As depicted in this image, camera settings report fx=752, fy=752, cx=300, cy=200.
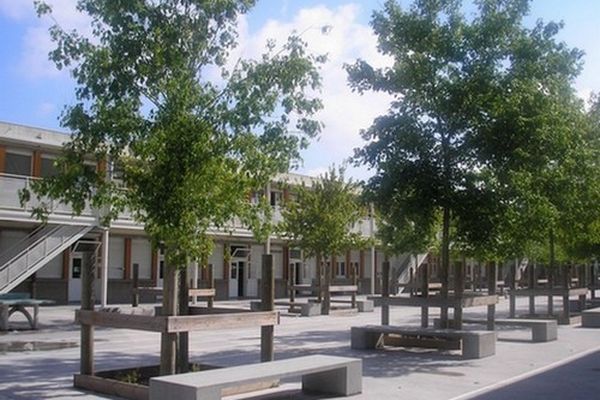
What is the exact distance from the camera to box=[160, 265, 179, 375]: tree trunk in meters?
9.90

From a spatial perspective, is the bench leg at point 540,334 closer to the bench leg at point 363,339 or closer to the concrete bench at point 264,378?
the bench leg at point 363,339

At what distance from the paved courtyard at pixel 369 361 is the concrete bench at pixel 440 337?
0.29 meters

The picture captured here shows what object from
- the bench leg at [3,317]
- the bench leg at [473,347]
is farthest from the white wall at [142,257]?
the bench leg at [473,347]

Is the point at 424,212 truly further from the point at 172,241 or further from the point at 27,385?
the point at 27,385

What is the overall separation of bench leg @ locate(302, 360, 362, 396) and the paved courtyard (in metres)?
0.18

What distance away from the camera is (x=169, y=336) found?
9852 millimetres

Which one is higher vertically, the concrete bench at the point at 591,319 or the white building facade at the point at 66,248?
the white building facade at the point at 66,248

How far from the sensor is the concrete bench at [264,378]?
8188 mm

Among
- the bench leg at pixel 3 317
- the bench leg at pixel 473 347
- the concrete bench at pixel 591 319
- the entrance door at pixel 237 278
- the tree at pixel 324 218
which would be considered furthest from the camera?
the entrance door at pixel 237 278

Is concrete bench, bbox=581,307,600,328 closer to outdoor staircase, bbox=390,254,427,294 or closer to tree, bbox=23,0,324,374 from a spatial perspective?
tree, bbox=23,0,324,374

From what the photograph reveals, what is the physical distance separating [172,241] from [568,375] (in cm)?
722

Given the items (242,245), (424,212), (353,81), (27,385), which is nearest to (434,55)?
(353,81)

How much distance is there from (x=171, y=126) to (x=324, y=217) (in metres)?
20.2

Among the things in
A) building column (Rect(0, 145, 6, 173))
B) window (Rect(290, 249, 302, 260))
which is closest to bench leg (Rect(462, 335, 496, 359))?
building column (Rect(0, 145, 6, 173))
